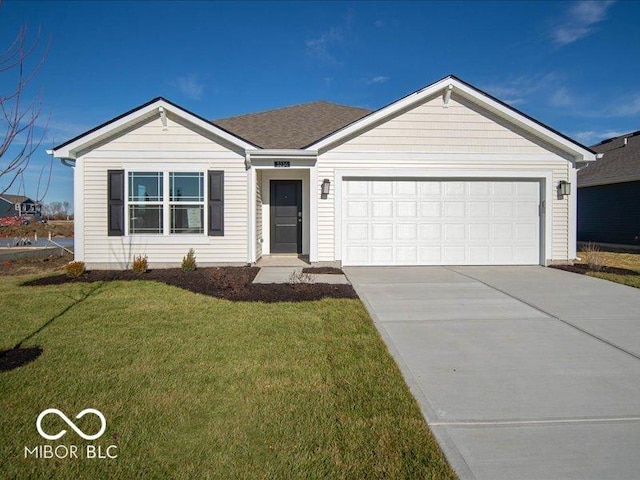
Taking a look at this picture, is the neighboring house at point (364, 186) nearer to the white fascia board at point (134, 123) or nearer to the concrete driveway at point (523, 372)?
the white fascia board at point (134, 123)

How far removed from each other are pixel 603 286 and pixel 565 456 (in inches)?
264

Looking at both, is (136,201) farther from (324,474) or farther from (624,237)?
(624,237)

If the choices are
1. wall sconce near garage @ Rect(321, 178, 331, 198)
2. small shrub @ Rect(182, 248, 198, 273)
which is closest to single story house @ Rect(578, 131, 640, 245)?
wall sconce near garage @ Rect(321, 178, 331, 198)

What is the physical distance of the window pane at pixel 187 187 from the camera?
1023 centimetres

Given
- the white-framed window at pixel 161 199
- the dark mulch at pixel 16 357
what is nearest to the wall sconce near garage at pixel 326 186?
the white-framed window at pixel 161 199

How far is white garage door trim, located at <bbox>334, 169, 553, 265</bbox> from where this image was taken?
404 inches

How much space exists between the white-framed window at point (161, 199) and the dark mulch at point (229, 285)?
4.53 ft

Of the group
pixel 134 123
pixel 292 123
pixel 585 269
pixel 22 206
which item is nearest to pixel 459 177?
pixel 585 269

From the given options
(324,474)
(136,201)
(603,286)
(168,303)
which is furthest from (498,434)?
(136,201)

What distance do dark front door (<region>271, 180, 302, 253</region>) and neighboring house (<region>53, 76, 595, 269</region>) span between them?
1.50m

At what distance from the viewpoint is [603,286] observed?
7.84 meters

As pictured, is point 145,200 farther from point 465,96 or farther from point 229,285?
point 465,96

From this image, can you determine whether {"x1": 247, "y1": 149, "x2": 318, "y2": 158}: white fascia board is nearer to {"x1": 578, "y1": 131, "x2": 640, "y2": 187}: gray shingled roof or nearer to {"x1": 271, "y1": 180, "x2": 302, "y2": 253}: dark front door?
{"x1": 271, "y1": 180, "x2": 302, "y2": 253}: dark front door

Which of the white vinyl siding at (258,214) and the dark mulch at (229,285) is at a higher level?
the white vinyl siding at (258,214)
